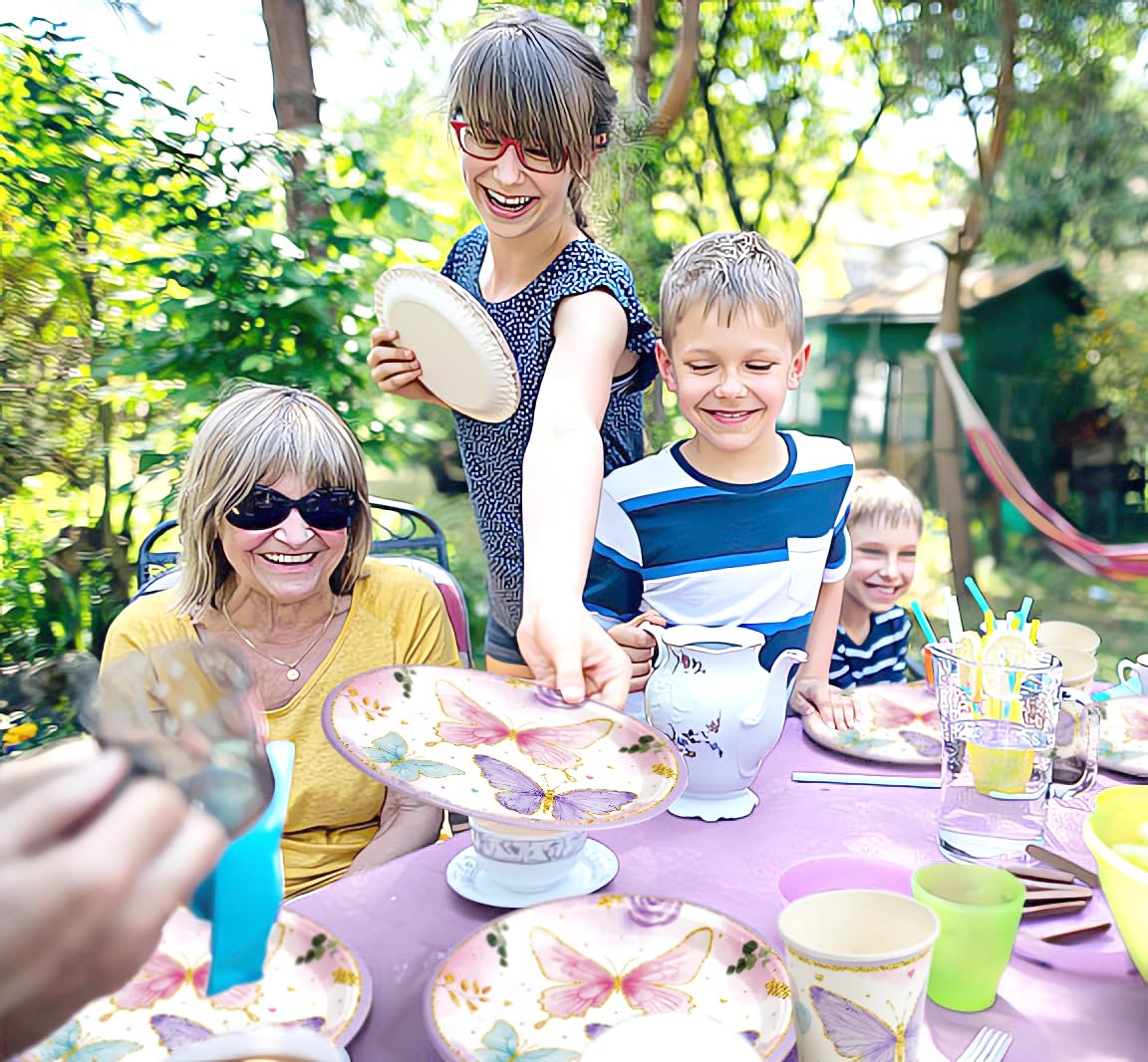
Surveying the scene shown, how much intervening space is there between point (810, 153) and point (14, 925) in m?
4.70

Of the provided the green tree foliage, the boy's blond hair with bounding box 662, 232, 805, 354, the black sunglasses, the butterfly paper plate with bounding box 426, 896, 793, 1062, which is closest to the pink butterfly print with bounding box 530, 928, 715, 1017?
Answer: the butterfly paper plate with bounding box 426, 896, 793, 1062

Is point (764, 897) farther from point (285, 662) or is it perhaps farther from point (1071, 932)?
point (285, 662)

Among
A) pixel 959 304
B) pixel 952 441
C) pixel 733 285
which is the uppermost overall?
pixel 959 304

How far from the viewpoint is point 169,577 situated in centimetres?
160

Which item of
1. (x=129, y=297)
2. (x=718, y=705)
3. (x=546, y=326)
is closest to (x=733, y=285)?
(x=546, y=326)

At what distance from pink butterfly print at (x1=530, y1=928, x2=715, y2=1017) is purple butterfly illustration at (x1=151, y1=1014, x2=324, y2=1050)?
0.19m

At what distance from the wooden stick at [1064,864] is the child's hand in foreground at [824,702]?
40 centimetres

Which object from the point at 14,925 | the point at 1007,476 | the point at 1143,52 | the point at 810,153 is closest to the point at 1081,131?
the point at 1143,52

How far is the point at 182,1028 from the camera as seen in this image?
31.5 inches

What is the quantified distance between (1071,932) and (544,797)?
0.50 m

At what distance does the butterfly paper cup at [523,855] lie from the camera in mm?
959

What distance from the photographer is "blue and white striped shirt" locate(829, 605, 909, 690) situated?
201 cm

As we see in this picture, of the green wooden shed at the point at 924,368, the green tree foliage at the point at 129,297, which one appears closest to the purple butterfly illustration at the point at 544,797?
the green tree foliage at the point at 129,297

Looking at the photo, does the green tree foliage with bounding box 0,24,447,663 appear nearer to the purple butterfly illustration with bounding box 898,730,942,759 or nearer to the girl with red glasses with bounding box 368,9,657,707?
the girl with red glasses with bounding box 368,9,657,707
